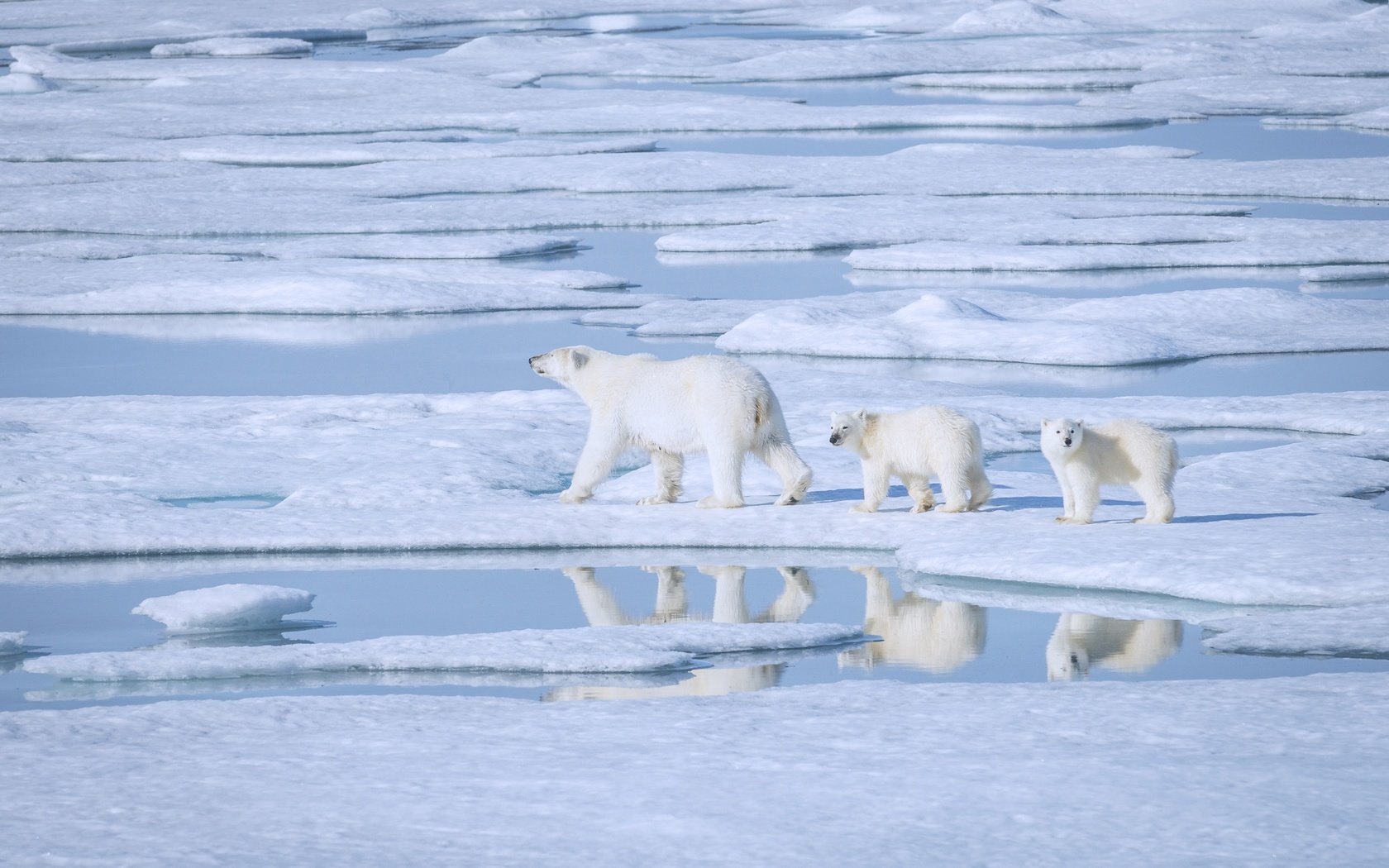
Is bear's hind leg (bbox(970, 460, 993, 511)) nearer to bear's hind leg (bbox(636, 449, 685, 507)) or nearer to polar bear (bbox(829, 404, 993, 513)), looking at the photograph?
polar bear (bbox(829, 404, 993, 513))

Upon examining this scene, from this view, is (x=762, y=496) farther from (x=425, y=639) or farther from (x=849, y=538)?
(x=425, y=639)

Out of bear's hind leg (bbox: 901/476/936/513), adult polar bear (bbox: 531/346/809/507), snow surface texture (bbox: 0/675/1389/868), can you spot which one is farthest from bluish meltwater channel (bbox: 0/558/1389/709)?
adult polar bear (bbox: 531/346/809/507)

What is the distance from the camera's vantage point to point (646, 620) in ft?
18.8

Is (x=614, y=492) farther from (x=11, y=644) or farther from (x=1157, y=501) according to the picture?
(x=11, y=644)

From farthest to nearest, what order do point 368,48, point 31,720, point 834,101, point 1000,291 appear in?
point 368,48 → point 834,101 → point 1000,291 → point 31,720

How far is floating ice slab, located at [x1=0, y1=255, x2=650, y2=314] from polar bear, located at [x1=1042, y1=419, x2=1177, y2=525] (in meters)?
6.09

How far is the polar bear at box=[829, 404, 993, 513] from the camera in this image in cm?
641

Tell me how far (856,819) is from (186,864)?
1.24 m

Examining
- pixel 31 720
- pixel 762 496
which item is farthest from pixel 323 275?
pixel 31 720

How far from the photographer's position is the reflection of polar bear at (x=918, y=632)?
206 inches

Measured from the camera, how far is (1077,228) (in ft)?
45.4

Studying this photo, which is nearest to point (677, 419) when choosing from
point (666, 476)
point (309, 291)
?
point (666, 476)

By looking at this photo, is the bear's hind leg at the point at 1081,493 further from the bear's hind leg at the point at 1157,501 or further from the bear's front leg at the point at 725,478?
the bear's front leg at the point at 725,478

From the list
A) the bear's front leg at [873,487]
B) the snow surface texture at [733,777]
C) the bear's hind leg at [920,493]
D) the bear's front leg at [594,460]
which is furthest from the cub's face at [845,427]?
the snow surface texture at [733,777]
